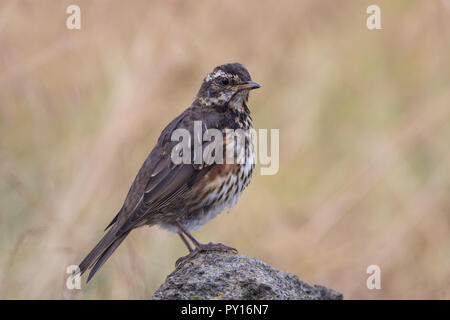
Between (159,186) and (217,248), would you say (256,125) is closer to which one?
(159,186)

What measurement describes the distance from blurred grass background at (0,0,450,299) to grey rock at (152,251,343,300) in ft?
5.72

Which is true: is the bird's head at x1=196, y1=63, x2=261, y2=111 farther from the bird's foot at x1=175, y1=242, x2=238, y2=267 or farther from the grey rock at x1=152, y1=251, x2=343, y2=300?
the grey rock at x1=152, y1=251, x2=343, y2=300

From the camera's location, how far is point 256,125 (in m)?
8.95

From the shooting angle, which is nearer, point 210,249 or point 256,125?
point 210,249

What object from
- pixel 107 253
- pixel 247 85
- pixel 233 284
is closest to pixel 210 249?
pixel 107 253

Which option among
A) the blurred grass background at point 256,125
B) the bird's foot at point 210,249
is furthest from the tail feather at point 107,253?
the blurred grass background at point 256,125

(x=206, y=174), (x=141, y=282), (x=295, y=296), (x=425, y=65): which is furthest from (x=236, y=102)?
(x=425, y=65)

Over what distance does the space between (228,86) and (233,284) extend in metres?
2.21

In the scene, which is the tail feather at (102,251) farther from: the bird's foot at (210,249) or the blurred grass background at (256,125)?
the blurred grass background at (256,125)

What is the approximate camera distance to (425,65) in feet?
27.8

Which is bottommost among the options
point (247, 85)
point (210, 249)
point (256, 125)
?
point (210, 249)

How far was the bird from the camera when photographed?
5.30 meters

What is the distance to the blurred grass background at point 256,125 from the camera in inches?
276

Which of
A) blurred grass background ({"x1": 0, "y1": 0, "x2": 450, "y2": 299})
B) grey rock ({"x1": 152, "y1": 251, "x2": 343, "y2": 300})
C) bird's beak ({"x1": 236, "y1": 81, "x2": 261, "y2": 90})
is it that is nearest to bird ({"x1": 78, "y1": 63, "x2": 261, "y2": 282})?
bird's beak ({"x1": 236, "y1": 81, "x2": 261, "y2": 90})
